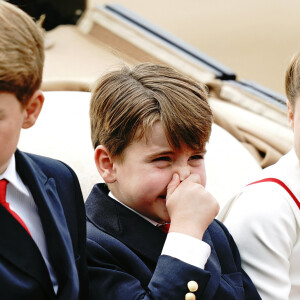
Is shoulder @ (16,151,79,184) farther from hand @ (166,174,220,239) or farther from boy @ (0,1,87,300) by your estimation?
hand @ (166,174,220,239)

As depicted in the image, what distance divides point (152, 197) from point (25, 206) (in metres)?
0.24

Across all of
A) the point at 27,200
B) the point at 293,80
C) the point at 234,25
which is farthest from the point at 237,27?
the point at 27,200

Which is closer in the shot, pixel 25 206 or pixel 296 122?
pixel 25 206

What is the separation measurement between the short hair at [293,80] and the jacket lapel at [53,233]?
563mm

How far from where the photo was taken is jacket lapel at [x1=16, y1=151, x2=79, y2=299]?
0.98 meters

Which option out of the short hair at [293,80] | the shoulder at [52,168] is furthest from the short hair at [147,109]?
the short hair at [293,80]

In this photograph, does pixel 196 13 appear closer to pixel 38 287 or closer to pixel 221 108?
pixel 221 108

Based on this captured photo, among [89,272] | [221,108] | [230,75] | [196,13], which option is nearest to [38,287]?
[89,272]

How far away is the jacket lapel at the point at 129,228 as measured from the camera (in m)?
1.16

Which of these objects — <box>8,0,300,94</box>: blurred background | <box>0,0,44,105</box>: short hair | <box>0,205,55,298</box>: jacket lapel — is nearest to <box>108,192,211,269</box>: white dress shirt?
<box>0,205,55,298</box>: jacket lapel

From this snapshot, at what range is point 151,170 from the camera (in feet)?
3.70

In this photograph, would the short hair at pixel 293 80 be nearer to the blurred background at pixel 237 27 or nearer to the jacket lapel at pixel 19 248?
the jacket lapel at pixel 19 248

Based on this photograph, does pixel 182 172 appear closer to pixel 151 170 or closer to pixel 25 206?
pixel 151 170

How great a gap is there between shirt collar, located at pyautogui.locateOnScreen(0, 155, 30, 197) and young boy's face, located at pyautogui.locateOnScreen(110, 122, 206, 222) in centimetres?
22
